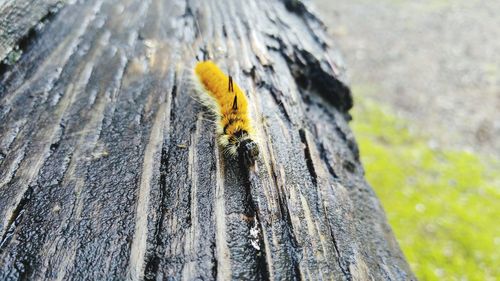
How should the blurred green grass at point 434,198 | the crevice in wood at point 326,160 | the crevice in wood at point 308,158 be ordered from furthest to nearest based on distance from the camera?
the blurred green grass at point 434,198, the crevice in wood at point 326,160, the crevice in wood at point 308,158

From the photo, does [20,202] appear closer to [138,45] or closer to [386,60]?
[138,45]

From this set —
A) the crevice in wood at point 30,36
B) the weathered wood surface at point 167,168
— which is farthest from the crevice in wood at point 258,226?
the crevice in wood at point 30,36

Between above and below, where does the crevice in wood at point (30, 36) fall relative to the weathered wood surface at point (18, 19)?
below

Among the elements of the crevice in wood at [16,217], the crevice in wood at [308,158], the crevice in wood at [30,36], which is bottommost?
the crevice in wood at [16,217]

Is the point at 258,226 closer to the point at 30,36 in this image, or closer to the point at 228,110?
the point at 228,110

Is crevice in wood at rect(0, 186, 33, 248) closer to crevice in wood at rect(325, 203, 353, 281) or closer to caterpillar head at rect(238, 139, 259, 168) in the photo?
caterpillar head at rect(238, 139, 259, 168)

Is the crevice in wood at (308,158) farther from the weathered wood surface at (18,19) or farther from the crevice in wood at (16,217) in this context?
the weathered wood surface at (18,19)

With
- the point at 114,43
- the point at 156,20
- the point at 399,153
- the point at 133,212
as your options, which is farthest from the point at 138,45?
the point at 399,153
